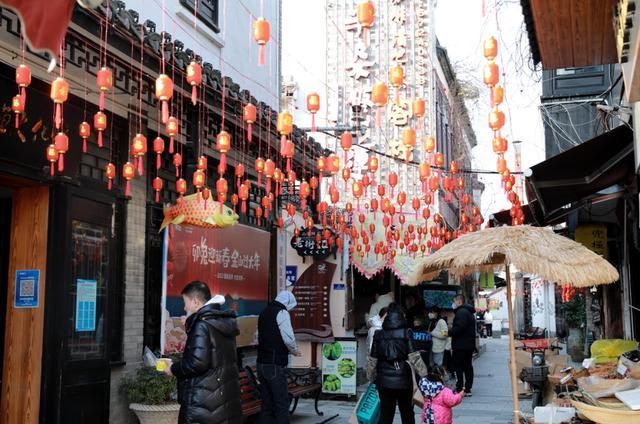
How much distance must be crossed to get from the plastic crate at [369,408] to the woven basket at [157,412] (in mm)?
2733

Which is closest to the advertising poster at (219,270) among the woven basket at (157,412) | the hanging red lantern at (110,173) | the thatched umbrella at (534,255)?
the woven basket at (157,412)

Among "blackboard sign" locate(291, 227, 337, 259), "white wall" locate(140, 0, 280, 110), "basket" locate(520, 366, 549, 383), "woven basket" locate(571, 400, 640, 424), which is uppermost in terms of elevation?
"white wall" locate(140, 0, 280, 110)

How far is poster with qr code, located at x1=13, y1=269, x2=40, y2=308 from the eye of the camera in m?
8.52

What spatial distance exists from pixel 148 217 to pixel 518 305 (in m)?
46.8

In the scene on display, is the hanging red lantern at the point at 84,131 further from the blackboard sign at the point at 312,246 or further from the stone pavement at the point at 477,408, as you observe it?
the blackboard sign at the point at 312,246

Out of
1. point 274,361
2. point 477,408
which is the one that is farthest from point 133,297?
point 477,408

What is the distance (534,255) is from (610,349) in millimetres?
2765

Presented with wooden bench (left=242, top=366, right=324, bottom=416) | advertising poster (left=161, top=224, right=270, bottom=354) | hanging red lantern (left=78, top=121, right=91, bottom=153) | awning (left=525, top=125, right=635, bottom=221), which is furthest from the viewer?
wooden bench (left=242, top=366, right=324, bottom=416)

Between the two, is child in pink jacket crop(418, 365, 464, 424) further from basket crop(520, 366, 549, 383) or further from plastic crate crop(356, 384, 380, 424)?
plastic crate crop(356, 384, 380, 424)

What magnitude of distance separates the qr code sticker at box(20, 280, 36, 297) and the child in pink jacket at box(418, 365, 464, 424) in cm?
467

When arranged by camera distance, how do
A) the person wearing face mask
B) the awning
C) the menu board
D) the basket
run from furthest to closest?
the person wearing face mask < the menu board < the basket < the awning

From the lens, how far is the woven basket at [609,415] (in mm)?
5586

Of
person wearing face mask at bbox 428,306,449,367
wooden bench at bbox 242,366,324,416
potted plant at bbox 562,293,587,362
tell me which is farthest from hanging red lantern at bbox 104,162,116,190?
potted plant at bbox 562,293,587,362

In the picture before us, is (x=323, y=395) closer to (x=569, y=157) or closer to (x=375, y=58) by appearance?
(x=569, y=157)
